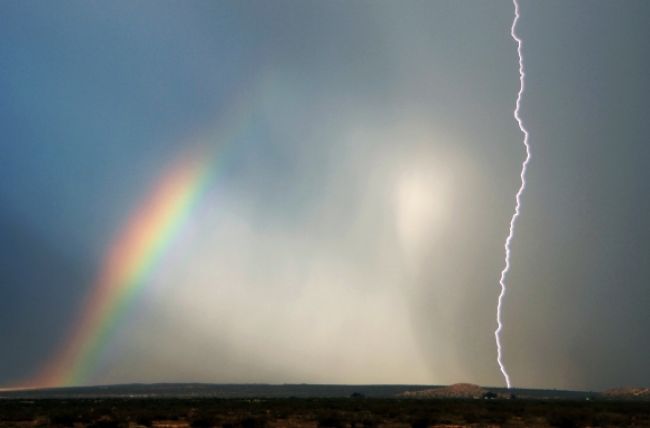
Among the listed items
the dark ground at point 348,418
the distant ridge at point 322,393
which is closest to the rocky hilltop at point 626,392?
the distant ridge at point 322,393

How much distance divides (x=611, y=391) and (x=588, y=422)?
220ft

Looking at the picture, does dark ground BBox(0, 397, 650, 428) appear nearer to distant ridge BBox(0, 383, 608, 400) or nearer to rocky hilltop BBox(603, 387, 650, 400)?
distant ridge BBox(0, 383, 608, 400)

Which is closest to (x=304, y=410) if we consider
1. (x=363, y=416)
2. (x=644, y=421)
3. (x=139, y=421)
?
(x=363, y=416)

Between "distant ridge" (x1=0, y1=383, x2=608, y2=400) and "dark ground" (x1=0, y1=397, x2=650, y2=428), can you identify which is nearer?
"dark ground" (x1=0, y1=397, x2=650, y2=428)

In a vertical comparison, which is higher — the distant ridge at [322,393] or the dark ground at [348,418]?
the distant ridge at [322,393]

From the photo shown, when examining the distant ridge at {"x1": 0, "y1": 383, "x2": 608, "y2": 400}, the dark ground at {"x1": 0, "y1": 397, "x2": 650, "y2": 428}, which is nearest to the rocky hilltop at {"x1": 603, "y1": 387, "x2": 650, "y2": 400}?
the distant ridge at {"x1": 0, "y1": 383, "x2": 608, "y2": 400}

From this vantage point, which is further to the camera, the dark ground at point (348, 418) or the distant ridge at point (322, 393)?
the distant ridge at point (322, 393)

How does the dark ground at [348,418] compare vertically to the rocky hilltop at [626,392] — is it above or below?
below

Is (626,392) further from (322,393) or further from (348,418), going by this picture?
(348,418)

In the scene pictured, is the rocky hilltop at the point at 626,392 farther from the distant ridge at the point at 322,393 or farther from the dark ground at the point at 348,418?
the dark ground at the point at 348,418

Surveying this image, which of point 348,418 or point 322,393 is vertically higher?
point 322,393

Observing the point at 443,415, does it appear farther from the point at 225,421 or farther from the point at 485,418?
the point at 225,421

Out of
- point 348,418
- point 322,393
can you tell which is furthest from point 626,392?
point 348,418

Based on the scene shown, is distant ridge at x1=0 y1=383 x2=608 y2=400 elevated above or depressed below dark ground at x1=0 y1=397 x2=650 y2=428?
above
